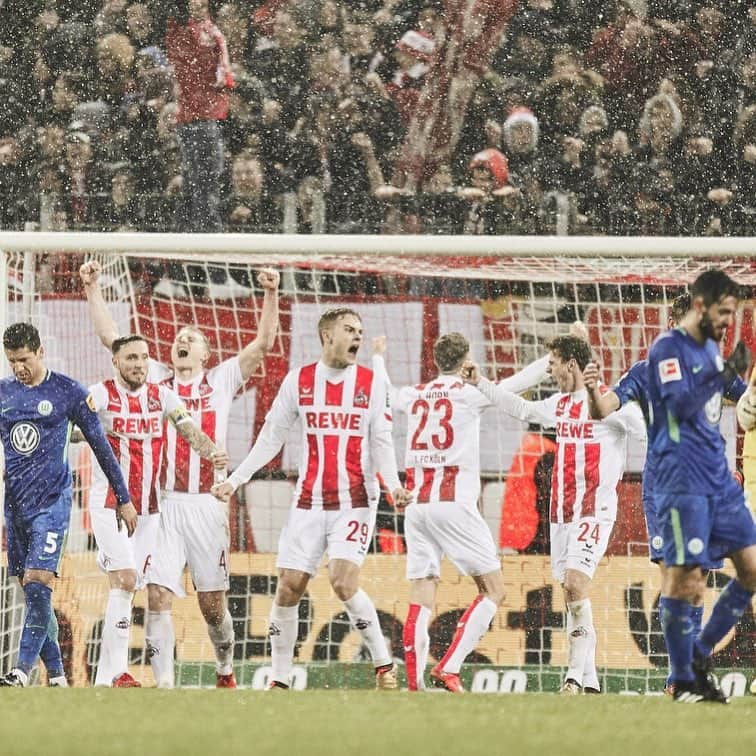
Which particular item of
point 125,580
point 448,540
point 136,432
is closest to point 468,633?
point 448,540

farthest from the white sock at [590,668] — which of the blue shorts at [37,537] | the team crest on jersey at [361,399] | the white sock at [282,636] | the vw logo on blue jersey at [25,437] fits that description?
the vw logo on blue jersey at [25,437]

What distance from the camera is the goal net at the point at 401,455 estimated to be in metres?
9.92

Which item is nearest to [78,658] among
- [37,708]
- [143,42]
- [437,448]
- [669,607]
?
[437,448]

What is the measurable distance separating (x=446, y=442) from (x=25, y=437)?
7.41ft

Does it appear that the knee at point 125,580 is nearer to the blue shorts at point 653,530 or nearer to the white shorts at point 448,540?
the white shorts at point 448,540

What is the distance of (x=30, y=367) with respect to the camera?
786cm

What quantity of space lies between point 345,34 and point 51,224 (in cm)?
286

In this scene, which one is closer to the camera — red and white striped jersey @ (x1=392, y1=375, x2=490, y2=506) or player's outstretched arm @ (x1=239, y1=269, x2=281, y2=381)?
player's outstretched arm @ (x1=239, y1=269, x2=281, y2=381)

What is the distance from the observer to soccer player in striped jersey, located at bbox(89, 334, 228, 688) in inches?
326

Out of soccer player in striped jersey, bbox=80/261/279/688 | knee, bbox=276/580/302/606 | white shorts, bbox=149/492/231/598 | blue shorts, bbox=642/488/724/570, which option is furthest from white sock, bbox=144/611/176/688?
blue shorts, bbox=642/488/724/570

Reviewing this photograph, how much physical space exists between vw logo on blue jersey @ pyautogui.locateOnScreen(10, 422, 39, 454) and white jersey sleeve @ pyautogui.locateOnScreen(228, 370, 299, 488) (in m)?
1.04

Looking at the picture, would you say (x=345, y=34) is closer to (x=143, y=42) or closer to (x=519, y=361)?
(x=143, y=42)

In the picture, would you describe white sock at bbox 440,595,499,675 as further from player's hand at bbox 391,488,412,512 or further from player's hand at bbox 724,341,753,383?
player's hand at bbox 724,341,753,383

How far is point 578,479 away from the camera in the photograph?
8.80m
